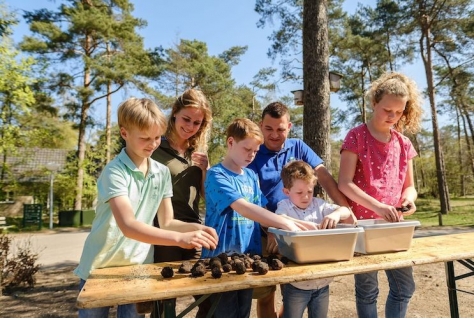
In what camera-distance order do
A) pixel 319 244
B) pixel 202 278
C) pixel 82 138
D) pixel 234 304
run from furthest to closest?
pixel 82 138, pixel 234 304, pixel 319 244, pixel 202 278

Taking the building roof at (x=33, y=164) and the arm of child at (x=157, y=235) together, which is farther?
the building roof at (x=33, y=164)

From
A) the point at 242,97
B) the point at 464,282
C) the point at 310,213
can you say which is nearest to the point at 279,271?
the point at 310,213

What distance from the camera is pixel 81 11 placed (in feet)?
46.6

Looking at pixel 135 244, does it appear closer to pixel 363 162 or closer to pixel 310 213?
pixel 310 213

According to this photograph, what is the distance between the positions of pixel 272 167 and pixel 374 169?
56cm

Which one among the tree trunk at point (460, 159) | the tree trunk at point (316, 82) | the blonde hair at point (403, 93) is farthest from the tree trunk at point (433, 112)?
the blonde hair at point (403, 93)

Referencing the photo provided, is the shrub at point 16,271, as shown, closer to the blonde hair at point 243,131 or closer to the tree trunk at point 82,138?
the blonde hair at point 243,131

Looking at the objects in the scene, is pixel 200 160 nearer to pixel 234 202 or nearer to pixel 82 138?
pixel 234 202

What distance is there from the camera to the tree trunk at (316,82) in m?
3.73

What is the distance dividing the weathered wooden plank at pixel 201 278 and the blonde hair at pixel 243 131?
60 centimetres

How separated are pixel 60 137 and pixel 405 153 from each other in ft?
53.3

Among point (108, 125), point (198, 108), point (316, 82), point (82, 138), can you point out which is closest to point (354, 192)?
point (198, 108)

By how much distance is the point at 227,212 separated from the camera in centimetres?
165

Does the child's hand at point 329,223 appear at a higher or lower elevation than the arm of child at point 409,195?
lower
